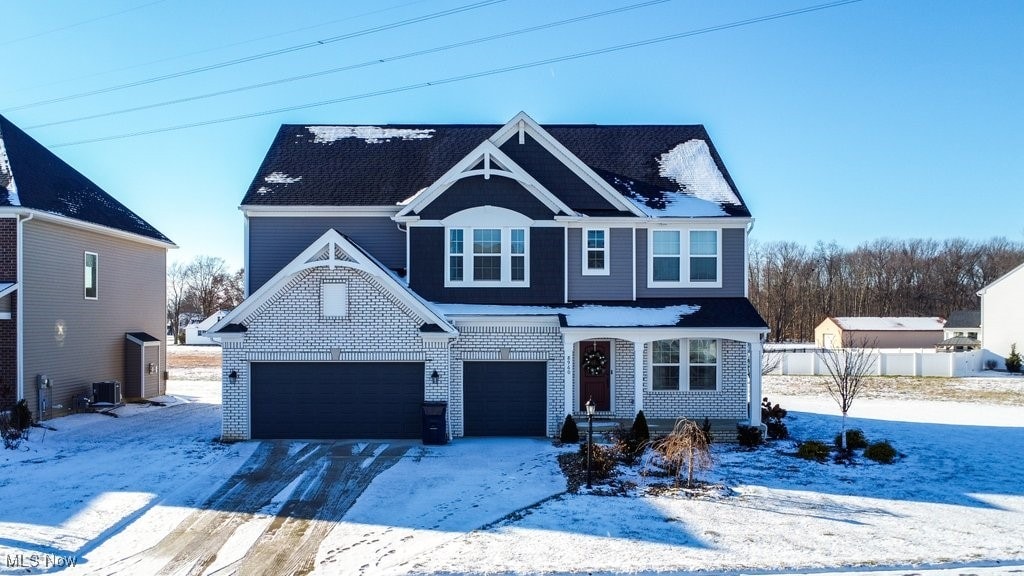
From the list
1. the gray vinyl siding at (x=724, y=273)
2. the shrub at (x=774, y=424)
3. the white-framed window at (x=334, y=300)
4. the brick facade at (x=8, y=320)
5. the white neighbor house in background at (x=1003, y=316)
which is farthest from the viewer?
the white neighbor house in background at (x=1003, y=316)

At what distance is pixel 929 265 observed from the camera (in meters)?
76.2

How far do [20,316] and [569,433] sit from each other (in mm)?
13829

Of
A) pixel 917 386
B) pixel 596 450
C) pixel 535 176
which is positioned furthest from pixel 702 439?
pixel 917 386

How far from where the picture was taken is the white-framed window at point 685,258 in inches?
669

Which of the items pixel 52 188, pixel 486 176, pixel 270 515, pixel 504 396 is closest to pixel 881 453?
pixel 504 396

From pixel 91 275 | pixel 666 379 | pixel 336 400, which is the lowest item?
pixel 336 400

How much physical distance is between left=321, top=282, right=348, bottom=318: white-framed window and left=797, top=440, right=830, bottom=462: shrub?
10.2 meters

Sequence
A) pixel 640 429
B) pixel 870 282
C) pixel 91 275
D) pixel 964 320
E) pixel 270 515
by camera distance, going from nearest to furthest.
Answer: pixel 270 515
pixel 640 429
pixel 91 275
pixel 964 320
pixel 870 282

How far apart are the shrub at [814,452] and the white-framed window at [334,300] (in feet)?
33.4

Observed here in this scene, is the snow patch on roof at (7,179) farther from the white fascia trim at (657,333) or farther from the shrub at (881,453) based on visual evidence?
the shrub at (881,453)

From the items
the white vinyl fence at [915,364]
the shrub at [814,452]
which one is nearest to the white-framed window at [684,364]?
the shrub at [814,452]

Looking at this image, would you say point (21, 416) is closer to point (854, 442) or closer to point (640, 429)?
point (640, 429)

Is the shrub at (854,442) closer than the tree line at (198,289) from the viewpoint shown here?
Yes

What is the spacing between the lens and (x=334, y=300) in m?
15.1
